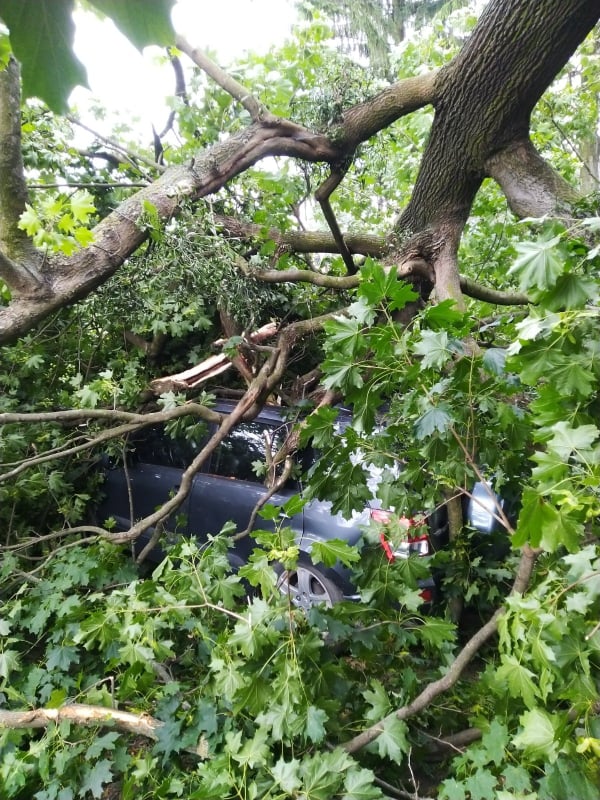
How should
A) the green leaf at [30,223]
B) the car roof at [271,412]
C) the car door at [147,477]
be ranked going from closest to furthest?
the green leaf at [30,223], the car roof at [271,412], the car door at [147,477]

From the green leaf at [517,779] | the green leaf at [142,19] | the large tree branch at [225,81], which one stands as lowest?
the green leaf at [517,779]

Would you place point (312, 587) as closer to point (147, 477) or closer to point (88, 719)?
point (88, 719)

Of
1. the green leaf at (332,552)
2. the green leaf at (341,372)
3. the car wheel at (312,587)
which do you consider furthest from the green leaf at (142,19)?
the car wheel at (312,587)

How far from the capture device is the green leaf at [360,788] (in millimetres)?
1321

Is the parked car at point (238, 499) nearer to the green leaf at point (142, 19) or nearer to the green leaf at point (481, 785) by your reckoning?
the green leaf at point (481, 785)

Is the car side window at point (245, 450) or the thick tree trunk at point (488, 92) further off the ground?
the thick tree trunk at point (488, 92)

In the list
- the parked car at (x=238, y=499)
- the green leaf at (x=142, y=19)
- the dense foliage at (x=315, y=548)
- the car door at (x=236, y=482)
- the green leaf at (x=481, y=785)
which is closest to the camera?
the green leaf at (x=142, y=19)

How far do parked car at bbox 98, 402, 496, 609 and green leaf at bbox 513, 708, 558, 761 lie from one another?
55.8 inches

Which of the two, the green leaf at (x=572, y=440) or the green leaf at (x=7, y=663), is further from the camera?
the green leaf at (x=7, y=663)

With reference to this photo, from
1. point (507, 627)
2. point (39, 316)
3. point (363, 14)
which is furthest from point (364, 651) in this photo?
point (363, 14)

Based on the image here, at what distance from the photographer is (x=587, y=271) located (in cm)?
121

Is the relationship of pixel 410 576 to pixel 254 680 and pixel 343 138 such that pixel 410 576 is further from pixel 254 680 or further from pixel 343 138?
pixel 343 138

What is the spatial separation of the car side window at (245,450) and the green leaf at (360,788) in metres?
2.12

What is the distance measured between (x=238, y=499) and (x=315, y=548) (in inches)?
76.1
